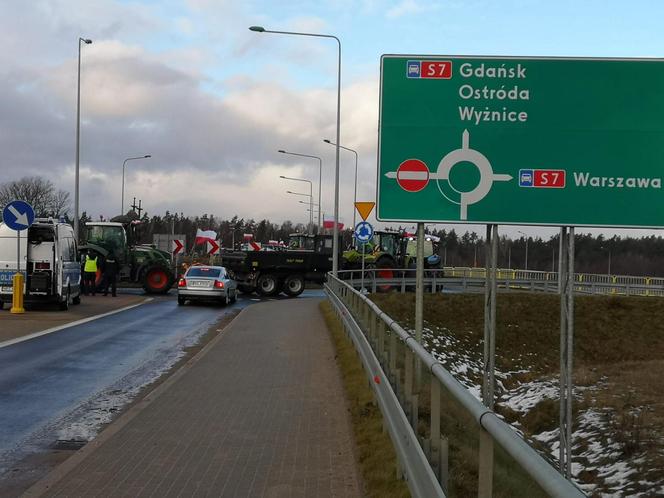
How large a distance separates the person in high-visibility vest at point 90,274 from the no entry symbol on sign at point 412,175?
20274 mm

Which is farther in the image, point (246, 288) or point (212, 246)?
point (212, 246)

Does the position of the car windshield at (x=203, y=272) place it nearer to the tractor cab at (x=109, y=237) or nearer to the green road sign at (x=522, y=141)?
the tractor cab at (x=109, y=237)

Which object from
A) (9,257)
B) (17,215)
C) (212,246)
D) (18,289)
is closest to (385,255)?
(212,246)

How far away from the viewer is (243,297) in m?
30.3

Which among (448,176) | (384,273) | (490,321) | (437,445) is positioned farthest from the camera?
(384,273)

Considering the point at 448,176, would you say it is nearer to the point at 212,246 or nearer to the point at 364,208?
the point at 364,208

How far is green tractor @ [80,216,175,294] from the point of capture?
28031mm

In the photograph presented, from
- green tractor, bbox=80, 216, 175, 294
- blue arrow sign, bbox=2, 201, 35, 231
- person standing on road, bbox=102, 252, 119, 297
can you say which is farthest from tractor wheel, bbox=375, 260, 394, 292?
blue arrow sign, bbox=2, 201, 35, 231

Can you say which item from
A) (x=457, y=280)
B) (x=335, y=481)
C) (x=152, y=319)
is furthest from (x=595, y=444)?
(x=457, y=280)

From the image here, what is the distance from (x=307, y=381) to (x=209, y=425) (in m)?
2.91

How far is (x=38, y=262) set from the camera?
19.7 meters

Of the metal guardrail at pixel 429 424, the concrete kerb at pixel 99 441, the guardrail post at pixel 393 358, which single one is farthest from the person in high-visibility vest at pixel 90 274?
the guardrail post at pixel 393 358

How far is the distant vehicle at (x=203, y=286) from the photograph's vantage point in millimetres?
23703

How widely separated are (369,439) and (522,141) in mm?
3698
